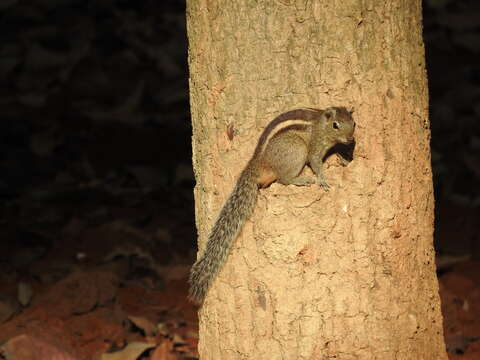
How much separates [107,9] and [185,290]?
3.56 metres

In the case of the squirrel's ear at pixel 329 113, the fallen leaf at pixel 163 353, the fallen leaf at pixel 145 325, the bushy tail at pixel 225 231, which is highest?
the squirrel's ear at pixel 329 113

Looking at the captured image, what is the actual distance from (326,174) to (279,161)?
5.7 inches

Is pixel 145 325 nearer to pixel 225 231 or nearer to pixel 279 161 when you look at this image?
pixel 225 231

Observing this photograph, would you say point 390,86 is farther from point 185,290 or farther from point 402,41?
point 185,290

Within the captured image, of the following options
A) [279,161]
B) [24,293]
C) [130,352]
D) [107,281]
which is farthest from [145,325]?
[279,161]

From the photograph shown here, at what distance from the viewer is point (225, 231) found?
7.18 ft

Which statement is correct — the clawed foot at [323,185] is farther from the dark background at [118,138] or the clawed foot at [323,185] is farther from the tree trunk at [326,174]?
the dark background at [118,138]

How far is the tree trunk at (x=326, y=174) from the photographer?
81.3 inches

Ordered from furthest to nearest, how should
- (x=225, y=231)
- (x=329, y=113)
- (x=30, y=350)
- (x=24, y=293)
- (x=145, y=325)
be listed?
1. (x=24, y=293)
2. (x=145, y=325)
3. (x=30, y=350)
4. (x=225, y=231)
5. (x=329, y=113)

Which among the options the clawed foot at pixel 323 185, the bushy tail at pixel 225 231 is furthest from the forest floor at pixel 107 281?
the clawed foot at pixel 323 185

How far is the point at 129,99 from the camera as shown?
568 centimetres

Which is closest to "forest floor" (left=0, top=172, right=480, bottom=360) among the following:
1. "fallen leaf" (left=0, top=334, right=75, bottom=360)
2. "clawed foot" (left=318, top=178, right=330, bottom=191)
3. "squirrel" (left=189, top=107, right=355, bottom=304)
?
"fallen leaf" (left=0, top=334, right=75, bottom=360)

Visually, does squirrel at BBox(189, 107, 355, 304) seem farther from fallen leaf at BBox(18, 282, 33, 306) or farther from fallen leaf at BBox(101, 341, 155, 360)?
fallen leaf at BBox(18, 282, 33, 306)

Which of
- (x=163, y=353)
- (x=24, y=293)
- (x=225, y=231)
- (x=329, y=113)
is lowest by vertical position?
(x=163, y=353)
